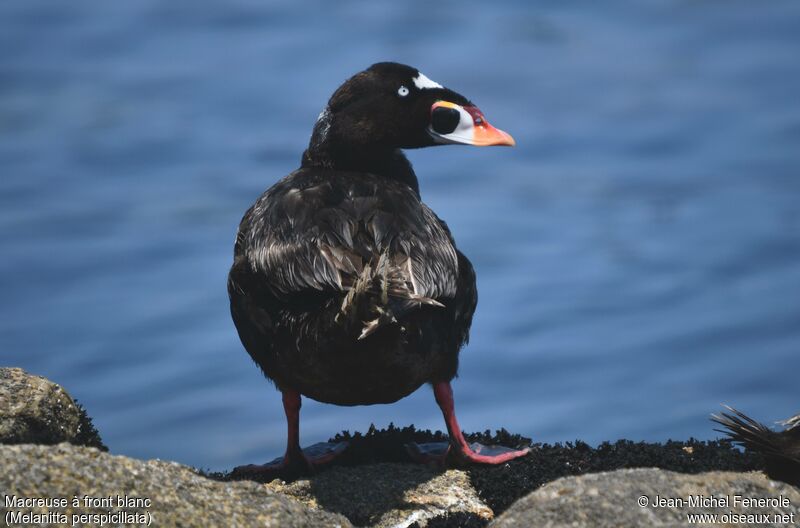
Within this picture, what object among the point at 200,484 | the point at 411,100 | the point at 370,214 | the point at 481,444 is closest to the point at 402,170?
the point at 411,100

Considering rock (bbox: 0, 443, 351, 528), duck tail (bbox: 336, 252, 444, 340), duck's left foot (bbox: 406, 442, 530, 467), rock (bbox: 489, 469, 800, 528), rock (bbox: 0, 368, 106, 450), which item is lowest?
rock (bbox: 489, 469, 800, 528)

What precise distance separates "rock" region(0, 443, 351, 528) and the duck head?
11.9 feet

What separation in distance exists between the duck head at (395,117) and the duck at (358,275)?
0.03 ft

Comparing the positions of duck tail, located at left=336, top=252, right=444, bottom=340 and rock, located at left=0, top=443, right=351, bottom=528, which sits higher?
duck tail, located at left=336, top=252, right=444, bottom=340

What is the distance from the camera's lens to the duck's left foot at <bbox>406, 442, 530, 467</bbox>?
7289mm

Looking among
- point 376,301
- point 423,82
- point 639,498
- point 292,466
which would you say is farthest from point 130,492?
point 423,82

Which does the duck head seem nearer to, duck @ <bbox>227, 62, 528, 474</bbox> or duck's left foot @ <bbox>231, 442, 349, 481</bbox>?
duck @ <bbox>227, 62, 528, 474</bbox>

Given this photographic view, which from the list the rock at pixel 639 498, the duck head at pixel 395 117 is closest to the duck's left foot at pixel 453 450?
the duck head at pixel 395 117

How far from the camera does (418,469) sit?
281 inches

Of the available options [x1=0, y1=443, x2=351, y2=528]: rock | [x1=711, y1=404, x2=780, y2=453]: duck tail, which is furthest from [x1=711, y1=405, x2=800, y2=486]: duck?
[x1=0, y1=443, x2=351, y2=528]: rock

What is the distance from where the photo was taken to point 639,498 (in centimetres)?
475

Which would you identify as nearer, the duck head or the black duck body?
the black duck body

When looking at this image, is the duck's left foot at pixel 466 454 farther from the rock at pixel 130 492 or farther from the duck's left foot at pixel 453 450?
the rock at pixel 130 492

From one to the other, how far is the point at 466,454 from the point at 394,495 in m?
0.80
